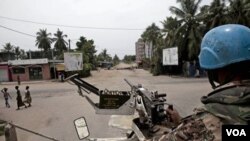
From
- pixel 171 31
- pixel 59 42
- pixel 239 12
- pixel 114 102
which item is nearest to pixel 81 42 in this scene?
pixel 59 42

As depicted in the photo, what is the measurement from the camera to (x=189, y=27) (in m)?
41.3

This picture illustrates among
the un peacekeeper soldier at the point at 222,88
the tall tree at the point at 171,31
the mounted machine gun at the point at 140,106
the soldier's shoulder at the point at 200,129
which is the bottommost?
the mounted machine gun at the point at 140,106

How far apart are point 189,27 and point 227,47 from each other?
134ft

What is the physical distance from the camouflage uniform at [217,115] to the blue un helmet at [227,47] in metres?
0.19

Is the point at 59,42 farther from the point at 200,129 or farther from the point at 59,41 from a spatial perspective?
Answer: the point at 200,129

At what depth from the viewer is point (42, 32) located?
82.3m

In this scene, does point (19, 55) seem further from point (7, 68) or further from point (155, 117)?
point (155, 117)

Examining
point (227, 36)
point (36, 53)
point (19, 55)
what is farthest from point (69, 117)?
point (19, 55)

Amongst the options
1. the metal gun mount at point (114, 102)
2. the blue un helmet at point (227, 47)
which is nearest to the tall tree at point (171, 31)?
the metal gun mount at point (114, 102)

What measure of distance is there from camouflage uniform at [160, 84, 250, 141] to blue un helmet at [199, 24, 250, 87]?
0.63ft

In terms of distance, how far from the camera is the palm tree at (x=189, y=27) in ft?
130

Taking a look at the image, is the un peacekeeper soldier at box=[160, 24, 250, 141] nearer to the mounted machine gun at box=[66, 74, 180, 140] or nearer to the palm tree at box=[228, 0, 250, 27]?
the mounted machine gun at box=[66, 74, 180, 140]

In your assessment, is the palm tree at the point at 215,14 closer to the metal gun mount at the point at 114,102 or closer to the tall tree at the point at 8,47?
the metal gun mount at the point at 114,102

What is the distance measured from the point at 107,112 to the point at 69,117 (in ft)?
36.1
